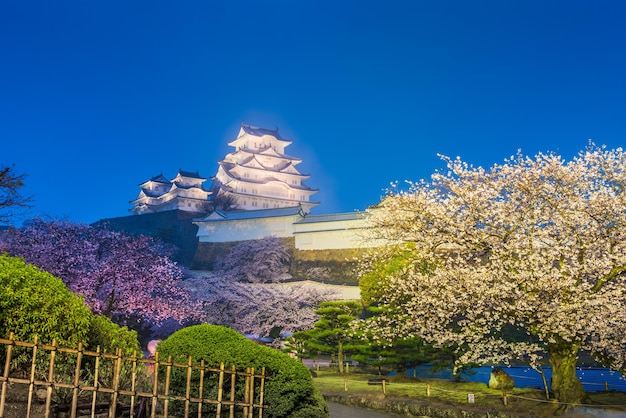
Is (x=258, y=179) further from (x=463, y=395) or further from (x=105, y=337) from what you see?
(x=105, y=337)

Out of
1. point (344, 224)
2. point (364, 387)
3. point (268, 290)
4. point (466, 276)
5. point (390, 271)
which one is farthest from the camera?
point (344, 224)

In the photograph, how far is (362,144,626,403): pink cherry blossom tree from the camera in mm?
11477

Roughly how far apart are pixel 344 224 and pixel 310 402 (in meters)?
30.6

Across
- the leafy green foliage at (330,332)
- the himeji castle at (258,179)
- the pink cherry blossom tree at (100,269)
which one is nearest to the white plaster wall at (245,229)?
the himeji castle at (258,179)

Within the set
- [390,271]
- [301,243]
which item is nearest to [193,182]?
[301,243]

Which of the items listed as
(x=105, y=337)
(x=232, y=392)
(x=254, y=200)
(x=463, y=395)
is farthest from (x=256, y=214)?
(x=232, y=392)

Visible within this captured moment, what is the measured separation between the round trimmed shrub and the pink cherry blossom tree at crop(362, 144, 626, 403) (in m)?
5.66

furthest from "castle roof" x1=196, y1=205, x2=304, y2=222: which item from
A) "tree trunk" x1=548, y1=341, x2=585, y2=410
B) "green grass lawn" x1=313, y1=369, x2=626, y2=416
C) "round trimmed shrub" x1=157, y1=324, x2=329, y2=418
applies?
"round trimmed shrub" x1=157, y1=324, x2=329, y2=418

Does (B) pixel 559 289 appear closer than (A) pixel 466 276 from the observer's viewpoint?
Yes

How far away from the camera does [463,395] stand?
46.2 feet

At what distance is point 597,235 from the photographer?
1211 cm

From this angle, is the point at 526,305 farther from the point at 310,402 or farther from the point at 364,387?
the point at 364,387

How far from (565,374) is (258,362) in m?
8.06

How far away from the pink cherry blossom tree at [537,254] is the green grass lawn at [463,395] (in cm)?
76
